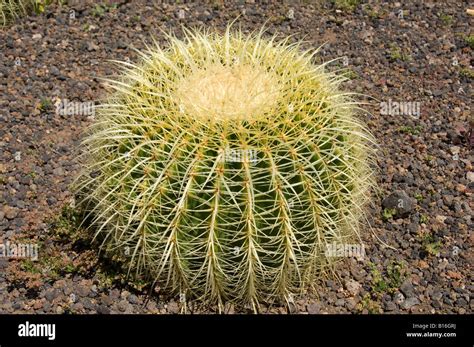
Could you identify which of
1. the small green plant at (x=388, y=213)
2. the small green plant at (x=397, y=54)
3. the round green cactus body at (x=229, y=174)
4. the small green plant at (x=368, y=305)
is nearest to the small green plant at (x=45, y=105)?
the round green cactus body at (x=229, y=174)

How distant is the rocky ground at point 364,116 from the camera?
4.20 m

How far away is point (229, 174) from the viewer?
340 centimetres

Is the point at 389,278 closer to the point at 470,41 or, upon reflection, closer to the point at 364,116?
the point at 364,116

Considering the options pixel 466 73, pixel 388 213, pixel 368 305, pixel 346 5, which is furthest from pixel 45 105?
pixel 466 73

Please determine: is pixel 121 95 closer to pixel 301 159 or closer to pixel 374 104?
pixel 301 159

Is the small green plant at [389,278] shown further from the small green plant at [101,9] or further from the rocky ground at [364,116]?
the small green plant at [101,9]

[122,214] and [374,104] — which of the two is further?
[374,104]

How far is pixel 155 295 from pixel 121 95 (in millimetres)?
1298

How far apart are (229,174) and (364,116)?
272cm

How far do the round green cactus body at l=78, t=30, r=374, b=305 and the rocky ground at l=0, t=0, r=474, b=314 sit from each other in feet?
1.39

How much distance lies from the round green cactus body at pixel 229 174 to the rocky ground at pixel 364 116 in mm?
422

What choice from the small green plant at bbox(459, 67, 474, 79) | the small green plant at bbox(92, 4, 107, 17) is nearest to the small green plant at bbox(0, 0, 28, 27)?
the small green plant at bbox(92, 4, 107, 17)

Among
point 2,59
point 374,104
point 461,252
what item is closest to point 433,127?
point 374,104

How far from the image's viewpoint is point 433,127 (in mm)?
5621
